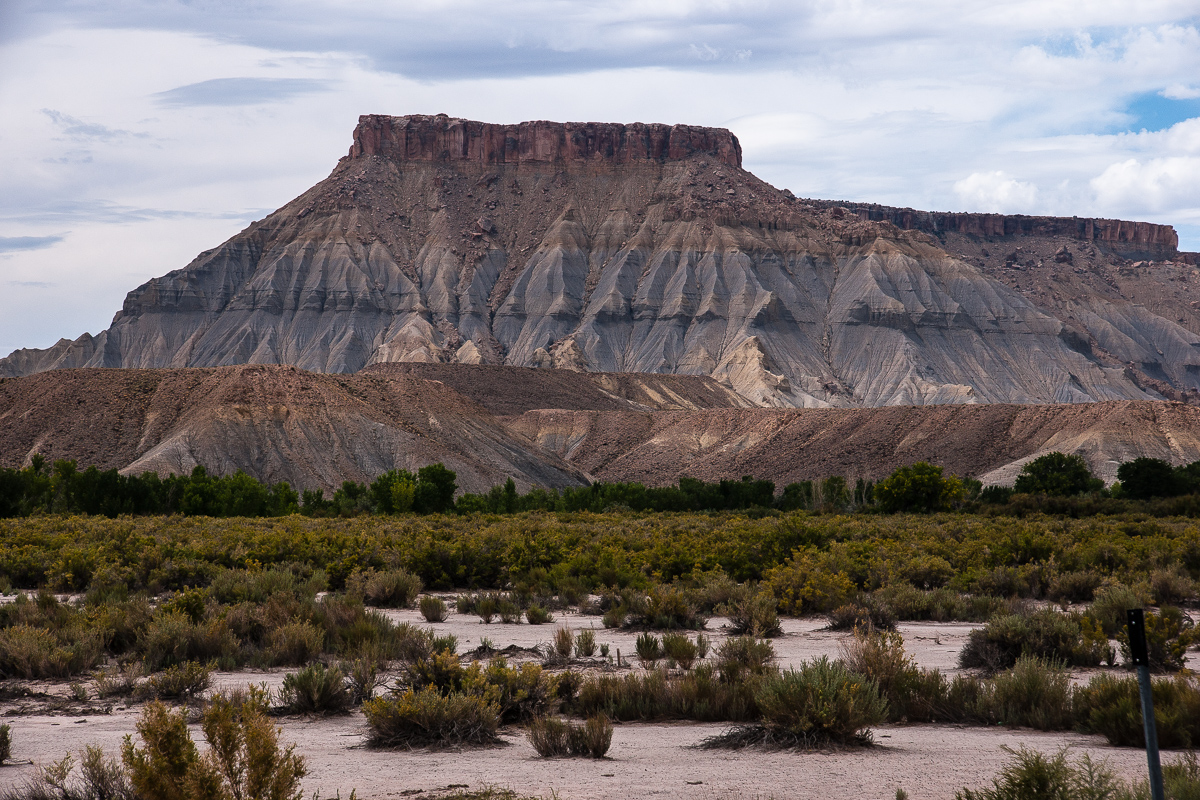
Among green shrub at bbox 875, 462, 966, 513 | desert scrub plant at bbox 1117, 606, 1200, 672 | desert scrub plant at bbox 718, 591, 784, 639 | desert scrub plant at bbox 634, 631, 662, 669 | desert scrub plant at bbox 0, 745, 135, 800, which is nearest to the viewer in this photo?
desert scrub plant at bbox 0, 745, 135, 800

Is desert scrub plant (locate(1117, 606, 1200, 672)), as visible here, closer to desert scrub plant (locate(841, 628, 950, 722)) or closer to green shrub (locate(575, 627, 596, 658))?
desert scrub plant (locate(841, 628, 950, 722))

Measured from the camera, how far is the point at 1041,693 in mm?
10086

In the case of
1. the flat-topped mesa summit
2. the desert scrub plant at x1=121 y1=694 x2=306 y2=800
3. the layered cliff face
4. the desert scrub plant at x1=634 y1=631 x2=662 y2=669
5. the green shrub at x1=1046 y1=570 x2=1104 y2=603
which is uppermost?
the flat-topped mesa summit

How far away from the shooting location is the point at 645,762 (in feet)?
29.3

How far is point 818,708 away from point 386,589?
12884 mm

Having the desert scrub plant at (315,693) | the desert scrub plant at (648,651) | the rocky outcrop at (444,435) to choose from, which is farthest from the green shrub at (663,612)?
the rocky outcrop at (444,435)

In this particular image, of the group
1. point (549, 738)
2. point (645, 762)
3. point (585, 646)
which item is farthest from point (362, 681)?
point (645, 762)

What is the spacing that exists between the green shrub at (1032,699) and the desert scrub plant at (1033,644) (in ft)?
7.20

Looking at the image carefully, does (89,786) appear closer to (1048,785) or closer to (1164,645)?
(1048,785)

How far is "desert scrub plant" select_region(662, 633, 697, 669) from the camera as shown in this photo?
42.0ft

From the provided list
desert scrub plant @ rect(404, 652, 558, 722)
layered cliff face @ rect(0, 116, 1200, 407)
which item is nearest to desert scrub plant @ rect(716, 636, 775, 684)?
desert scrub plant @ rect(404, 652, 558, 722)

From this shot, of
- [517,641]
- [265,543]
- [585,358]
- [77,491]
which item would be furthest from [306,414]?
[585,358]

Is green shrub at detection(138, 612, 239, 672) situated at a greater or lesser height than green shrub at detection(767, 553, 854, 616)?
greater

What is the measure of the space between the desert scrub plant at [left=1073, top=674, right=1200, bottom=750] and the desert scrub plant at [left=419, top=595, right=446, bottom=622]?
1136cm
